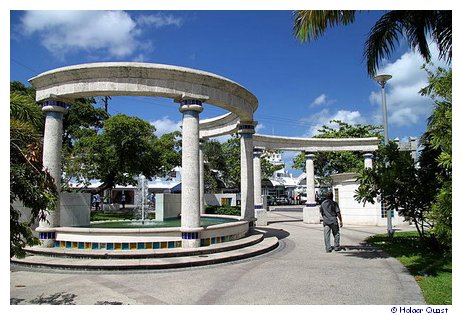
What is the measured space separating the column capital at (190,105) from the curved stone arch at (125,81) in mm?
117

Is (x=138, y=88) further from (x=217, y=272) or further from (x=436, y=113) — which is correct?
(x=436, y=113)

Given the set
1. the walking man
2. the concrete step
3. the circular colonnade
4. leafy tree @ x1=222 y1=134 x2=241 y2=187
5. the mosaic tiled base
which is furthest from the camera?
leafy tree @ x1=222 y1=134 x2=241 y2=187

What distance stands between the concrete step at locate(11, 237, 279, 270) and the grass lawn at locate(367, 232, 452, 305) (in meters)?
4.08

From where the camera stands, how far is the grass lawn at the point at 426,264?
6.04m

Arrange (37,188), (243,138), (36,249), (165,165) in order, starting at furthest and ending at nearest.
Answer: (165,165), (243,138), (36,249), (37,188)

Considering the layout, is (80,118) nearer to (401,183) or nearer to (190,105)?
(190,105)

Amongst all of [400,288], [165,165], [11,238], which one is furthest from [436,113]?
[165,165]

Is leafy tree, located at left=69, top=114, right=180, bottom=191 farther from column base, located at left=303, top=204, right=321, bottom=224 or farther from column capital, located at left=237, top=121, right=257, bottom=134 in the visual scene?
column capital, located at left=237, top=121, right=257, bottom=134

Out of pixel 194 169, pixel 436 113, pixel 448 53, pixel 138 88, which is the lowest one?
pixel 194 169

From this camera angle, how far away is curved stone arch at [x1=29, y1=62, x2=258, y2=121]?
9.93 meters

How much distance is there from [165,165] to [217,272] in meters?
24.5

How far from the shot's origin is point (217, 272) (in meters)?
8.02

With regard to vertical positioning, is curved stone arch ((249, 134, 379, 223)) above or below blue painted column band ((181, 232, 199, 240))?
above

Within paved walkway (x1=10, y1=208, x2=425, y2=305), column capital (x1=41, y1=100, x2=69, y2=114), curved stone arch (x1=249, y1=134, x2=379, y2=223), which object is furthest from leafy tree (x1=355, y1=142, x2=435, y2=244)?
curved stone arch (x1=249, y1=134, x2=379, y2=223)
